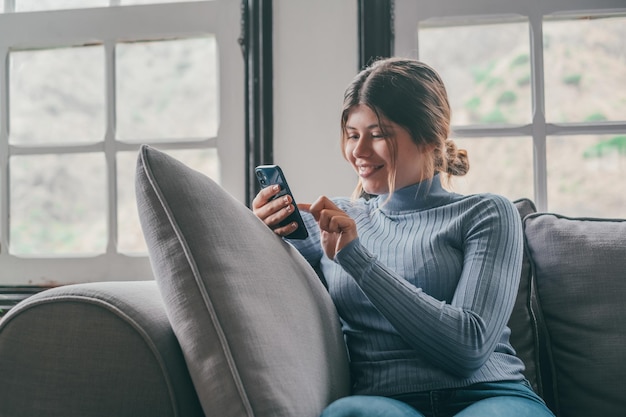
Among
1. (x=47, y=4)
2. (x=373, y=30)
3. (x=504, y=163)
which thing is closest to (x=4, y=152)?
(x=47, y=4)

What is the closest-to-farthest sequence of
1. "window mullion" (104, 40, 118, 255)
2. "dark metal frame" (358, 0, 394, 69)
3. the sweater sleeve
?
the sweater sleeve → "dark metal frame" (358, 0, 394, 69) → "window mullion" (104, 40, 118, 255)

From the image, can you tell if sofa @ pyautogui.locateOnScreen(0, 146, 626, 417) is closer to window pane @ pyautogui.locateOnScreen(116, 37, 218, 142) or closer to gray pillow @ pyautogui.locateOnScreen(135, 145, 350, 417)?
gray pillow @ pyautogui.locateOnScreen(135, 145, 350, 417)

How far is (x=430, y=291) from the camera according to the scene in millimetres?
1257

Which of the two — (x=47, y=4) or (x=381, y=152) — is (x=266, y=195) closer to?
(x=381, y=152)

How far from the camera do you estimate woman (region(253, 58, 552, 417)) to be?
113 cm

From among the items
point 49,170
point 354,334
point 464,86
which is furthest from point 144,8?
point 354,334

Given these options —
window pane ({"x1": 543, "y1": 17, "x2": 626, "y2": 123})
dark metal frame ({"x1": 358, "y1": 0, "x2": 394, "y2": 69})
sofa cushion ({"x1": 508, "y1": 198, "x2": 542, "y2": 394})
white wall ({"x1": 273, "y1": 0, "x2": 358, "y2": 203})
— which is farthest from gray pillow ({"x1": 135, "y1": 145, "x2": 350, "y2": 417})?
window pane ({"x1": 543, "y1": 17, "x2": 626, "y2": 123})

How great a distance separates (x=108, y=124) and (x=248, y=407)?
4.74ft

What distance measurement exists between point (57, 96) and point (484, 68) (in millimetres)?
1428

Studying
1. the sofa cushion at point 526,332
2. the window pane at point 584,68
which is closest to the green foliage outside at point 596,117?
the window pane at point 584,68

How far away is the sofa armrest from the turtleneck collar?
675 mm

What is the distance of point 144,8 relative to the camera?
2.09m

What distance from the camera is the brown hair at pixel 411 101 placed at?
54.4 inches

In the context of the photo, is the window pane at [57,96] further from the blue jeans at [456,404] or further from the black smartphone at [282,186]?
the blue jeans at [456,404]
